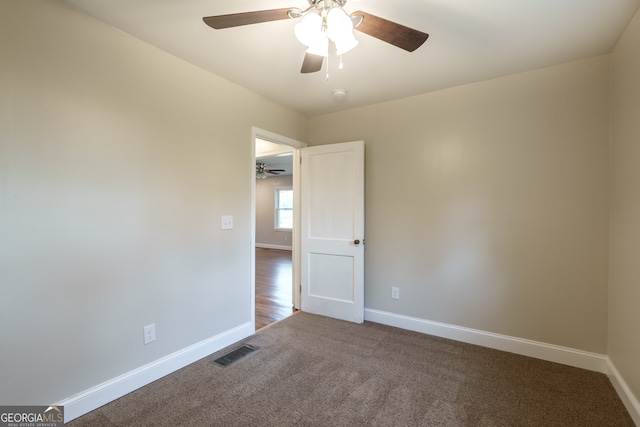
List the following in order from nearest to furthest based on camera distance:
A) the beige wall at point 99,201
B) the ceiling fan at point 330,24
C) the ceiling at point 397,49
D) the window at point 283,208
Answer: the ceiling fan at point 330,24 < the beige wall at point 99,201 < the ceiling at point 397,49 < the window at point 283,208

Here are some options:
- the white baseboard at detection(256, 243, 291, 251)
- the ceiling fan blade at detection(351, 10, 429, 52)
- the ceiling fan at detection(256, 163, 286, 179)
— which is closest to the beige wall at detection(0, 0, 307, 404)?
the ceiling fan blade at detection(351, 10, 429, 52)

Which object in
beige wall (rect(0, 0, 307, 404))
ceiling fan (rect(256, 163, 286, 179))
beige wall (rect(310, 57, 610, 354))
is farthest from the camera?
ceiling fan (rect(256, 163, 286, 179))

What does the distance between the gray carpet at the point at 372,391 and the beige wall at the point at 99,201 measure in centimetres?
40

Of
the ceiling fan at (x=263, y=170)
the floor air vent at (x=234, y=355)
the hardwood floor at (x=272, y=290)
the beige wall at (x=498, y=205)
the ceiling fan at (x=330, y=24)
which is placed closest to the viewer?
the ceiling fan at (x=330, y=24)

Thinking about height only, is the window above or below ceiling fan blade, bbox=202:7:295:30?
below

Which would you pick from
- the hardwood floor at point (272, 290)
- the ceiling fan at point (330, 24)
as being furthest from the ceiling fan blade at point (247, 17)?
the hardwood floor at point (272, 290)

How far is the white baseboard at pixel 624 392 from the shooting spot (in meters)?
1.68

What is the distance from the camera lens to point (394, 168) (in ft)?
10.1

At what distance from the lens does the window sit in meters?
9.16

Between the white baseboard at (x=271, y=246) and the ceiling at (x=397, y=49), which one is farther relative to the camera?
the white baseboard at (x=271, y=246)

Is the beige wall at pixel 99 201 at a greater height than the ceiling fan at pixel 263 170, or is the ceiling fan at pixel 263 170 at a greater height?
the ceiling fan at pixel 263 170

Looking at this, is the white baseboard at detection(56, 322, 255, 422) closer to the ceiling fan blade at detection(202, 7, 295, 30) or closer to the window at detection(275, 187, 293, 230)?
the ceiling fan blade at detection(202, 7, 295, 30)

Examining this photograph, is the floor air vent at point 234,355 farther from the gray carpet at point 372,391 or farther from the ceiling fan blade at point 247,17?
the ceiling fan blade at point 247,17

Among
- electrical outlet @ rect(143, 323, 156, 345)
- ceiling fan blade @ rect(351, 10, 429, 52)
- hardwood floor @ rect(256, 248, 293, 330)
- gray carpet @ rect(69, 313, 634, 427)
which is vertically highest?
ceiling fan blade @ rect(351, 10, 429, 52)
